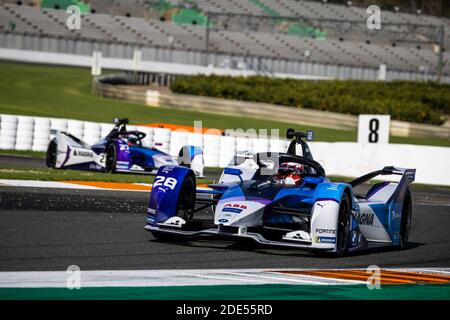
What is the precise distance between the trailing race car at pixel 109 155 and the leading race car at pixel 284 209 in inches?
330

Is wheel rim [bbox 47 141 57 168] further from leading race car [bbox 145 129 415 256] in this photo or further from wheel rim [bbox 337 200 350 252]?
wheel rim [bbox 337 200 350 252]

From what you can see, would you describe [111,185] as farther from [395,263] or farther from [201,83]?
[201,83]

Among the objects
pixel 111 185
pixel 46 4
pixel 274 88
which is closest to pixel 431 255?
pixel 111 185

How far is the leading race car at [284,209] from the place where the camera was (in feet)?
33.8

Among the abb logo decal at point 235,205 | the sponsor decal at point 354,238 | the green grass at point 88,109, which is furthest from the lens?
the green grass at point 88,109

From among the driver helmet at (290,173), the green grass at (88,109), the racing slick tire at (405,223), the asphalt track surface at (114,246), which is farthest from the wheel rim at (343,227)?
the green grass at (88,109)

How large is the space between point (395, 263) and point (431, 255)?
3.48ft

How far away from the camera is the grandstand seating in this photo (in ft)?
171

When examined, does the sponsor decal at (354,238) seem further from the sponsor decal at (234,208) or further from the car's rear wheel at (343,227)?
the sponsor decal at (234,208)

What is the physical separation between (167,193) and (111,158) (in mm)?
9658

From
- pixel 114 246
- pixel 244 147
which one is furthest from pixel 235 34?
pixel 114 246

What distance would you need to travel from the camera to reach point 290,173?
1134cm

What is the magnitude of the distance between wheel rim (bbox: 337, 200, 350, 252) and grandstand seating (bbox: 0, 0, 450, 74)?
41.5 metres

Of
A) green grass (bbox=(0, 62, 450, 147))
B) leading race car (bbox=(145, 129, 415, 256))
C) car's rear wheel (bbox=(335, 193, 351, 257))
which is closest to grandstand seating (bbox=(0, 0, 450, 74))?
green grass (bbox=(0, 62, 450, 147))
